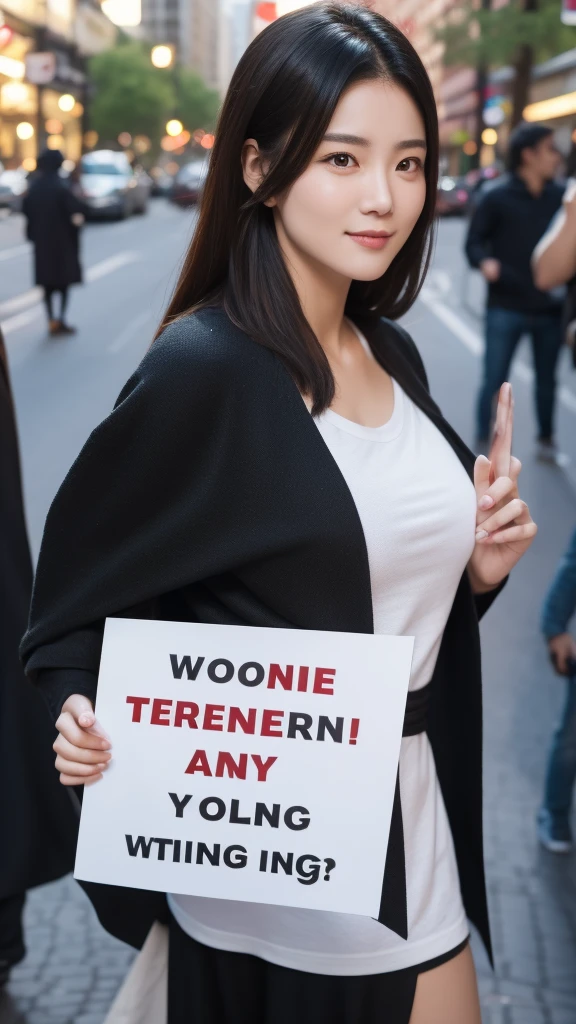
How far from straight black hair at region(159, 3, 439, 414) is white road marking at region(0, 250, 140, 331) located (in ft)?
41.4

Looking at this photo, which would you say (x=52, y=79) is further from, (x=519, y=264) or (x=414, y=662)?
(x=414, y=662)

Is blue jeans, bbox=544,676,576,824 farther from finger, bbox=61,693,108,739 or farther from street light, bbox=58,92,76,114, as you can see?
street light, bbox=58,92,76,114

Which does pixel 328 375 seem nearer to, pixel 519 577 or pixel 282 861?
pixel 282 861

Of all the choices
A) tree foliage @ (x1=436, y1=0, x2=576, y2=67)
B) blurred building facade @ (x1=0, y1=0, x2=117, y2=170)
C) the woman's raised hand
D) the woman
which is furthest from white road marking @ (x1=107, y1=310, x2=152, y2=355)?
blurred building facade @ (x1=0, y1=0, x2=117, y2=170)

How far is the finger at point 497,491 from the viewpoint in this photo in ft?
6.56

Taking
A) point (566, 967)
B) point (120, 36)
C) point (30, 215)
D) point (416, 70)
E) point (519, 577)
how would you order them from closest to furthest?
1. point (416, 70)
2. point (566, 967)
3. point (519, 577)
4. point (30, 215)
5. point (120, 36)

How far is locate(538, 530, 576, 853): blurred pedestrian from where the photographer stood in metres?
3.73

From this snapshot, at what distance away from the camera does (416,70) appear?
1.92 metres

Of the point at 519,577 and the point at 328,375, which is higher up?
the point at 328,375

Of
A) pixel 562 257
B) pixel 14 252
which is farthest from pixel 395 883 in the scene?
pixel 14 252

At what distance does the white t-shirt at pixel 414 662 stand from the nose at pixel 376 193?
11.7 inches

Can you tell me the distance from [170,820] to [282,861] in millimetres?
159

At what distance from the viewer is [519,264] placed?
8.52m

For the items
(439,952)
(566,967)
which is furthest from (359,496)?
(566,967)
